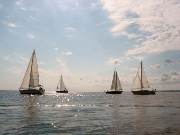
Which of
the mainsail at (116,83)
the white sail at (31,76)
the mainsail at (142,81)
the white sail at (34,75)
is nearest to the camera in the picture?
the white sail at (31,76)

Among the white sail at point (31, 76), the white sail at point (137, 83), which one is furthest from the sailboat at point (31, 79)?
the white sail at point (137, 83)

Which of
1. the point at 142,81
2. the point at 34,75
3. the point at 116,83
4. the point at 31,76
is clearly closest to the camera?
the point at 31,76

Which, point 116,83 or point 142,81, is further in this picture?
point 116,83

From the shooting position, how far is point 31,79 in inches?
3782

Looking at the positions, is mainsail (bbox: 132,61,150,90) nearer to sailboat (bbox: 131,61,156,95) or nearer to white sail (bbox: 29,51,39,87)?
sailboat (bbox: 131,61,156,95)

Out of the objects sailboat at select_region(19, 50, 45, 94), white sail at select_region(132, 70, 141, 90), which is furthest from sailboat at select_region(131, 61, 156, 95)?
sailboat at select_region(19, 50, 45, 94)

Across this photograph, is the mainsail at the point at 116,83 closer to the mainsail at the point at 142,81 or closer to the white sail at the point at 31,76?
the mainsail at the point at 142,81

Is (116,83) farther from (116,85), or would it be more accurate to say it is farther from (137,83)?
(137,83)

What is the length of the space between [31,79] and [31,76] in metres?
1.54

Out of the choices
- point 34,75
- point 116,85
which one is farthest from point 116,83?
point 34,75

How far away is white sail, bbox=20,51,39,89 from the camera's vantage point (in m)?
94.6

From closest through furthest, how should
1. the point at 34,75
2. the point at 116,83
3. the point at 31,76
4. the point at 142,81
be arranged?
the point at 31,76, the point at 34,75, the point at 142,81, the point at 116,83

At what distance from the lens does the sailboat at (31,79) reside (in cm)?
9469

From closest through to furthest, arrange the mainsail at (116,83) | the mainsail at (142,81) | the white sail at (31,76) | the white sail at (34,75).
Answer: the white sail at (31,76), the white sail at (34,75), the mainsail at (142,81), the mainsail at (116,83)
